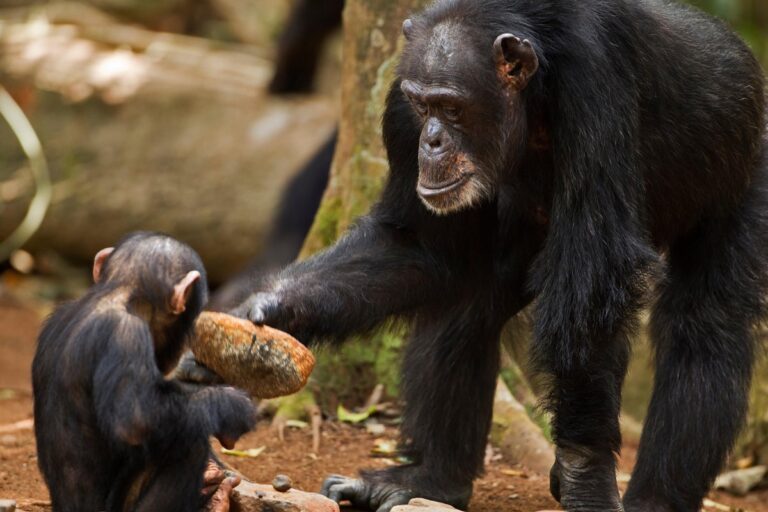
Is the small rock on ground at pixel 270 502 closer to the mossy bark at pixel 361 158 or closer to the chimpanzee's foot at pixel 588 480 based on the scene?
the chimpanzee's foot at pixel 588 480

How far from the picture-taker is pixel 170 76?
1533 centimetres

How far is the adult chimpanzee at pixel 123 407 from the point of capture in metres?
5.23

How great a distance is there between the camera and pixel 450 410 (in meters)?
7.16

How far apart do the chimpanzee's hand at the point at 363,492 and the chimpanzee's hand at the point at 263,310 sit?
3.63 feet

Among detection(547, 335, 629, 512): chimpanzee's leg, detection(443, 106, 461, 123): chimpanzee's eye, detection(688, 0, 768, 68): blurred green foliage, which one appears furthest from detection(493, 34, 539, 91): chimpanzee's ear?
detection(688, 0, 768, 68): blurred green foliage

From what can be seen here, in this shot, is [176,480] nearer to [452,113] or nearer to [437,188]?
[437,188]

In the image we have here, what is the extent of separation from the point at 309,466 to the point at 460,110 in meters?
2.65

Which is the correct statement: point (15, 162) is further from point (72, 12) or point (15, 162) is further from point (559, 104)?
point (559, 104)

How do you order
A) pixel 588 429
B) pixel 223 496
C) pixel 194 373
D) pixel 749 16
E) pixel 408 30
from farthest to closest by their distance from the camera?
pixel 749 16, pixel 408 30, pixel 588 429, pixel 194 373, pixel 223 496

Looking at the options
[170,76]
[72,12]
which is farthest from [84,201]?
[72,12]

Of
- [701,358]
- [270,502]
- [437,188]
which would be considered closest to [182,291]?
[270,502]

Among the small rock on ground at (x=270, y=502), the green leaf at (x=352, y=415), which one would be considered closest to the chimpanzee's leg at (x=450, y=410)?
the small rock on ground at (x=270, y=502)

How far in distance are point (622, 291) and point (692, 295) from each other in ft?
3.16

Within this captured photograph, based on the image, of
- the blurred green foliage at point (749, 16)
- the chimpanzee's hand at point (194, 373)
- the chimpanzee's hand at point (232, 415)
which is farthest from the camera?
the blurred green foliage at point (749, 16)
